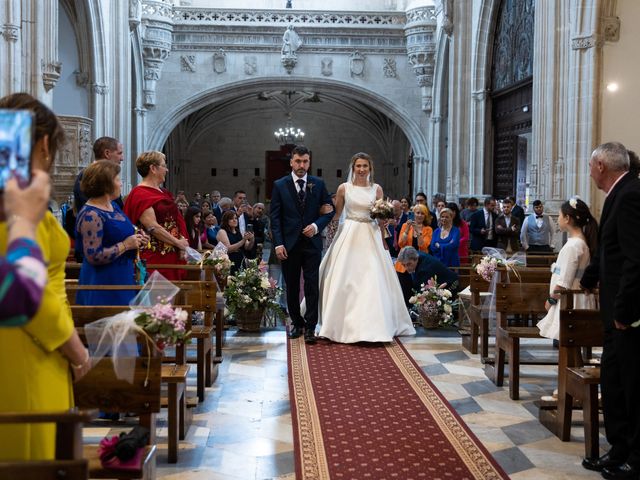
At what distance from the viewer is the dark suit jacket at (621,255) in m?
3.65

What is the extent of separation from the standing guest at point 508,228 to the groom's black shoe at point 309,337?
581cm

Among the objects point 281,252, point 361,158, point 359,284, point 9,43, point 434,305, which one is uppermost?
point 9,43

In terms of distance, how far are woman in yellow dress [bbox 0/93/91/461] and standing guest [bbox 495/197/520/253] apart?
35.1 feet

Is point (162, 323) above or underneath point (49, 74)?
underneath

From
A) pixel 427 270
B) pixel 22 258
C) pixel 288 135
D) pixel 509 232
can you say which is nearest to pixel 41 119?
pixel 22 258

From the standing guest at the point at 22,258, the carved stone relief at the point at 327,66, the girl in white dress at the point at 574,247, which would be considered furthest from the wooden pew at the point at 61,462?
the carved stone relief at the point at 327,66

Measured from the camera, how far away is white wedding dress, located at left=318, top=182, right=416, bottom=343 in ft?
24.2

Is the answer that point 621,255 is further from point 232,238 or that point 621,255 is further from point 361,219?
point 232,238

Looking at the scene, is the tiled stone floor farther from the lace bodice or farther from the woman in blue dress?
the lace bodice

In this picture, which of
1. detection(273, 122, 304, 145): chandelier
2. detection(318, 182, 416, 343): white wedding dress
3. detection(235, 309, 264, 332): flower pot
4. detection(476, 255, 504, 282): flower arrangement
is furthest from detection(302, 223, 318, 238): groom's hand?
detection(273, 122, 304, 145): chandelier

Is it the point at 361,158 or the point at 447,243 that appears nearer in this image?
the point at 361,158

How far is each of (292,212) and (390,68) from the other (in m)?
16.3

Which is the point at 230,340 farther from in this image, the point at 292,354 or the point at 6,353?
the point at 6,353

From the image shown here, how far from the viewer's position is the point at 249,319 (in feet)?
27.0
